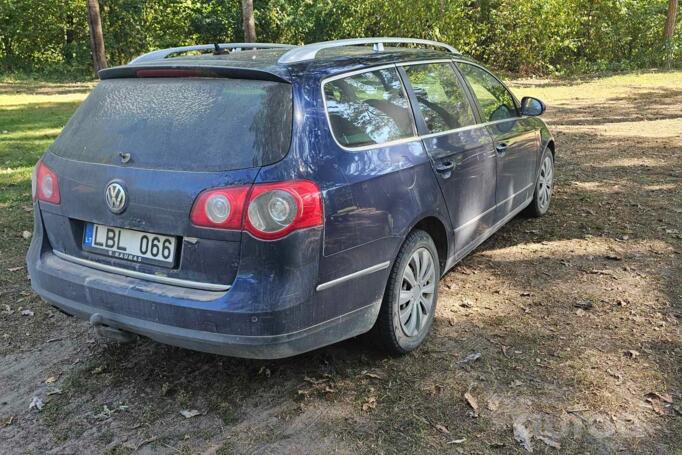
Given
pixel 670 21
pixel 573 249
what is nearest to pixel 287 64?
pixel 573 249

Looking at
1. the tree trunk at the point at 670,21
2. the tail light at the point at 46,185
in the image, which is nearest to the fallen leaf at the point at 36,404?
the tail light at the point at 46,185

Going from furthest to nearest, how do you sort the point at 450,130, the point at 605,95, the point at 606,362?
the point at 605,95 → the point at 450,130 → the point at 606,362

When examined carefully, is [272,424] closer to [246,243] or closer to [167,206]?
[246,243]

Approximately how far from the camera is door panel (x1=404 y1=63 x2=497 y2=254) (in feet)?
12.8

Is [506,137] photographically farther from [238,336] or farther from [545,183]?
[238,336]

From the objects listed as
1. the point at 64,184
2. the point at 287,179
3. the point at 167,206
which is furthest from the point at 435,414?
the point at 64,184

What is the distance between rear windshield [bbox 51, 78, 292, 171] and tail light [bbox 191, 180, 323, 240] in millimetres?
132

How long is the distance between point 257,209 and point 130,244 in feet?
2.34

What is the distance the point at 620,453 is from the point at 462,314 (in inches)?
61.0

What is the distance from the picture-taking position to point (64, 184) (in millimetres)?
3223

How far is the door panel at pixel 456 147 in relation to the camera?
3.91 m

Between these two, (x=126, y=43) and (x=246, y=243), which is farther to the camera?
(x=126, y=43)

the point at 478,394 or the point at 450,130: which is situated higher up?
the point at 450,130

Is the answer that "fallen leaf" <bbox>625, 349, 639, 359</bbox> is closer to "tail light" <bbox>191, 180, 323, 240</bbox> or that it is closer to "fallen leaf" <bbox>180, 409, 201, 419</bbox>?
"tail light" <bbox>191, 180, 323, 240</bbox>
